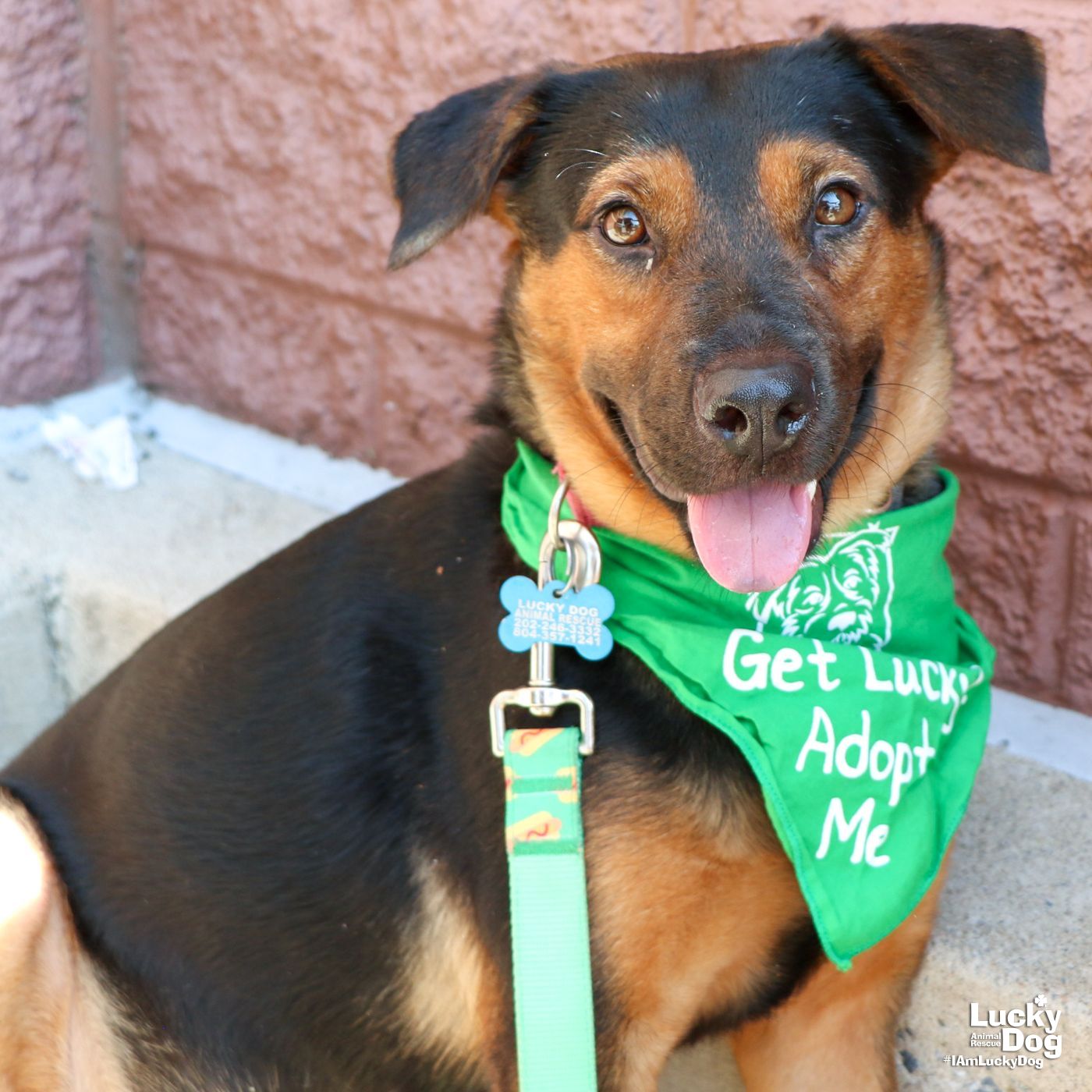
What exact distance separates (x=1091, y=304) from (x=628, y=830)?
5.04 ft

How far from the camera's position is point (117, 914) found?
2436mm

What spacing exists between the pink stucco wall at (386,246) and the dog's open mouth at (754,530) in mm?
1051

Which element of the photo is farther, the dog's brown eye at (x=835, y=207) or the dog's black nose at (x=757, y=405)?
the dog's brown eye at (x=835, y=207)

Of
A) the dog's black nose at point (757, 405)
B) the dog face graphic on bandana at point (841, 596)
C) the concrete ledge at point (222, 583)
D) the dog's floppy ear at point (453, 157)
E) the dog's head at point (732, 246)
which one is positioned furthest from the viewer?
the concrete ledge at point (222, 583)

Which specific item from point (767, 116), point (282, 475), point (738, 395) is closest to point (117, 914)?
point (738, 395)

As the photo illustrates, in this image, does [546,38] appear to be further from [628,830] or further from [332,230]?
[628,830]

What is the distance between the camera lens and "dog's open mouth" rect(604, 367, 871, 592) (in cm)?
213

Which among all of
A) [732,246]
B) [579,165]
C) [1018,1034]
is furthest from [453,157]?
[1018,1034]

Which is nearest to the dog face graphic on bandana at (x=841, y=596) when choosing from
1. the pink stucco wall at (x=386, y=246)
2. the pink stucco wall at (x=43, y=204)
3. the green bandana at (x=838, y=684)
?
the green bandana at (x=838, y=684)

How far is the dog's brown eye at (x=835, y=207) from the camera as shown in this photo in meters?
2.21

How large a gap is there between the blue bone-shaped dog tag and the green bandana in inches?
3.2

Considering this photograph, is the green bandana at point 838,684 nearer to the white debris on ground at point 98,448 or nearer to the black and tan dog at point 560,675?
the black and tan dog at point 560,675

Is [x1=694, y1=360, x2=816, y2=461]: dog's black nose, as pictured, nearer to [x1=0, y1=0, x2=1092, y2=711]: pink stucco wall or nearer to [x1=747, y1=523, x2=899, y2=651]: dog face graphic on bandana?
[x1=747, y1=523, x2=899, y2=651]: dog face graphic on bandana

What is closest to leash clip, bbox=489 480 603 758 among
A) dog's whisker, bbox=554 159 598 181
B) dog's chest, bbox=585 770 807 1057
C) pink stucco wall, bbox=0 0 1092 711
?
dog's chest, bbox=585 770 807 1057
